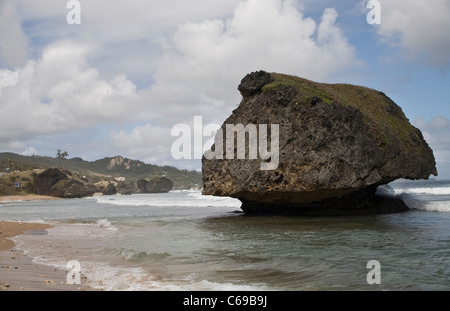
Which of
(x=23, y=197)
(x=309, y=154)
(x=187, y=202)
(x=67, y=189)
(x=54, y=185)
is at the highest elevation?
(x=309, y=154)

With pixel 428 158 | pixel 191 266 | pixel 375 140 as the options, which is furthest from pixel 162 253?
pixel 428 158

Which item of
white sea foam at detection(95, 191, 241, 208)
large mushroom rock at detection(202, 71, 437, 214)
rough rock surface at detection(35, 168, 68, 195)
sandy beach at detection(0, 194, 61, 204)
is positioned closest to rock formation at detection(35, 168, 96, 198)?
rough rock surface at detection(35, 168, 68, 195)

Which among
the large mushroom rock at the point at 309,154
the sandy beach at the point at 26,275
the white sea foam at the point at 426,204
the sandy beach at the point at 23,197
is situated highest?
the large mushroom rock at the point at 309,154

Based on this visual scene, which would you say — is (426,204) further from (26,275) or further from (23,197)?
(23,197)

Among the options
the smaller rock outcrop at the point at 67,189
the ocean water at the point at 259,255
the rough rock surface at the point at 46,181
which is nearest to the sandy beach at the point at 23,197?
the rough rock surface at the point at 46,181

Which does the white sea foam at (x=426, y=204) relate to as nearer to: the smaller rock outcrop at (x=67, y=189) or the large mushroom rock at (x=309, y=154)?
the large mushroom rock at (x=309, y=154)

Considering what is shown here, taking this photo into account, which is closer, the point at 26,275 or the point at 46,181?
the point at 26,275

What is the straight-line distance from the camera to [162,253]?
456 inches

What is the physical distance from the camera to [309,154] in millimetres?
19844

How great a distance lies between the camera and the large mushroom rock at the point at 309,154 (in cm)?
1973

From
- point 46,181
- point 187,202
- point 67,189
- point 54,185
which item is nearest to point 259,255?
point 187,202

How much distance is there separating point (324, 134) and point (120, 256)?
40.9 ft
